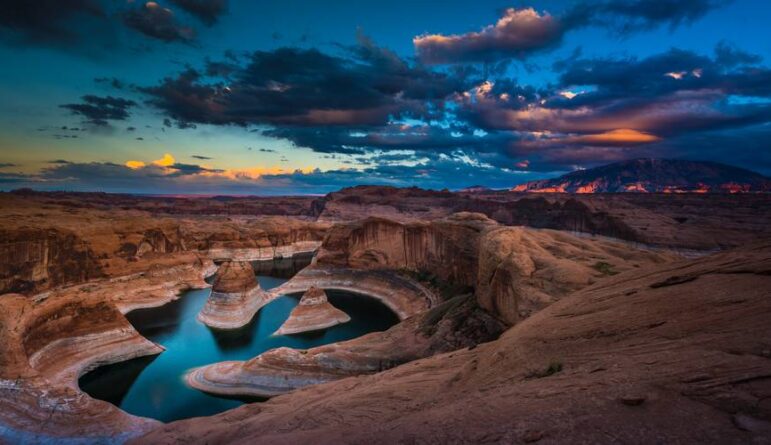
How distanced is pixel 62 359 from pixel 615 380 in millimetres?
32098

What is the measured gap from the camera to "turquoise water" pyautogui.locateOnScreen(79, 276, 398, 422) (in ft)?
76.4

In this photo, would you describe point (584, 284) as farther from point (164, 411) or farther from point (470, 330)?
point (164, 411)

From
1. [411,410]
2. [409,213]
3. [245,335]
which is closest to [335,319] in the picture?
[245,335]

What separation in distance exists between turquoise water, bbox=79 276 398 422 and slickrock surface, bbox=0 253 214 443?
1426 millimetres

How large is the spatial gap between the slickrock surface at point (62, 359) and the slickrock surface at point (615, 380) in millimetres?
10184

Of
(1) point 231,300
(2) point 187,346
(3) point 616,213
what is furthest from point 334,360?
(3) point 616,213

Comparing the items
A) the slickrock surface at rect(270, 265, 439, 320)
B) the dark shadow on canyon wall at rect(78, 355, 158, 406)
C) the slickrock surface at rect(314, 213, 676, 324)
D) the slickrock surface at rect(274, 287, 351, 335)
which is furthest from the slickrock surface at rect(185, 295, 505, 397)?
the slickrock surface at rect(270, 265, 439, 320)

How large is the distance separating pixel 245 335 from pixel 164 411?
39.4 ft

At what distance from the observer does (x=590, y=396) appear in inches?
218

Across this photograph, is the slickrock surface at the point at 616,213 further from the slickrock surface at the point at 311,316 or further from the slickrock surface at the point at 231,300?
Result: the slickrock surface at the point at 231,300

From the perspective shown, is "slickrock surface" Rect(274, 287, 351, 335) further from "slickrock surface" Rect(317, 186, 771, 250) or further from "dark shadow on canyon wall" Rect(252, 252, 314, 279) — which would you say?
"slickrock surface" Rect(317, 186, 771, 250)

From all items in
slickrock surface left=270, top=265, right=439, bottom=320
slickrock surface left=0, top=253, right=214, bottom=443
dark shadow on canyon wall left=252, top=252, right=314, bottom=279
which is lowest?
dark shadow on canyon wall left=252, top=252, right=314, bottom=279

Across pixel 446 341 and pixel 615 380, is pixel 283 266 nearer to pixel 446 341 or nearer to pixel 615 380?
pixel 446 341

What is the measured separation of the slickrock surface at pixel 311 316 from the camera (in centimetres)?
3459
